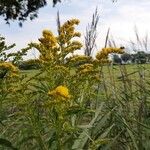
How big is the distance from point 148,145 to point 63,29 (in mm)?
987

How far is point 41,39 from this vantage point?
116 inches

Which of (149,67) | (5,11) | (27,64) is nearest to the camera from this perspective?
(27,64)

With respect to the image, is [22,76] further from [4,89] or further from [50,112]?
[50,112]

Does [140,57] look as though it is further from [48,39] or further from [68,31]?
[48,39]

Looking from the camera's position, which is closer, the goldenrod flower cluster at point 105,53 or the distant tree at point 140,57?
the goldenrod flower cluster at point 105,53

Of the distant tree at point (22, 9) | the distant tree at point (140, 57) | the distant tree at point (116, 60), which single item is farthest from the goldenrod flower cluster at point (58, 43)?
the distant tree at point (22, 9)

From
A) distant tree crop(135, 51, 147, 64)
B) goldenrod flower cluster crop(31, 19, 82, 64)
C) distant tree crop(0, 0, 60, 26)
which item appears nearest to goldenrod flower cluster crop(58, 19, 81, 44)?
goldenrod flower cluster crop(31, 19, 82, 64)

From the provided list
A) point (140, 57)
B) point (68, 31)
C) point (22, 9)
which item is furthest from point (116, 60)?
point (22, 9)

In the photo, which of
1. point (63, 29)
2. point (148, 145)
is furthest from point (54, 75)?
point (148, 145)

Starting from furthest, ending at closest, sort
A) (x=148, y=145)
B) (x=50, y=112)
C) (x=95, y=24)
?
(x=95, y=24) → (x=148, y=145) → (x=50, y=112)

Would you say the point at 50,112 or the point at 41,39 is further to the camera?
the point at 41,39

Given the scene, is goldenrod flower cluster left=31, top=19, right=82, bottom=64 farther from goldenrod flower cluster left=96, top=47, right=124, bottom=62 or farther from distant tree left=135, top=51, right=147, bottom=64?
distant tree left=135, top=51, right=147, bottom=64

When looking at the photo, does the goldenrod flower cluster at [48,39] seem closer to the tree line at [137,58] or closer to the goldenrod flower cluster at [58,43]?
the goldenrod flower cluster at [58,43]

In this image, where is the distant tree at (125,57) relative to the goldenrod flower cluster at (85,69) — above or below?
below
